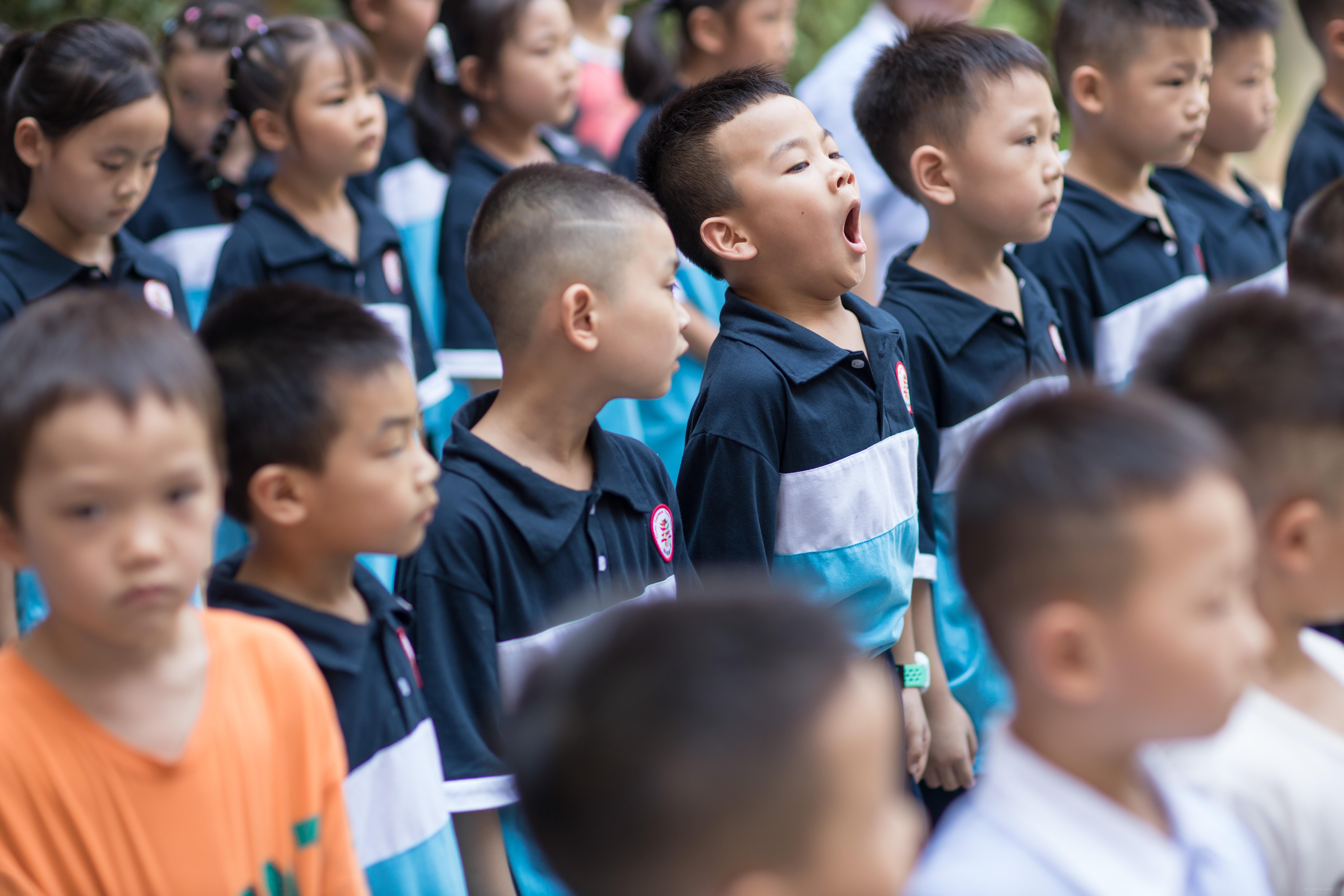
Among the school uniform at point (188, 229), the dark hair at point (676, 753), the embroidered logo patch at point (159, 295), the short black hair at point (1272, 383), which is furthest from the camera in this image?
the school uniform at point (188, 229)

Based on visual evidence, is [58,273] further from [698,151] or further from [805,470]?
[805,470]

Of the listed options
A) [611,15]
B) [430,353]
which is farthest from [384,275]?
[611,15]

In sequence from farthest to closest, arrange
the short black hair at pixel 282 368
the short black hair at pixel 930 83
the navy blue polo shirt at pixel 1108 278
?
the navy blue polo shirt at pixel 1108 278
the short black hair at pixel 930 83
the short black hair at pixel 282 368

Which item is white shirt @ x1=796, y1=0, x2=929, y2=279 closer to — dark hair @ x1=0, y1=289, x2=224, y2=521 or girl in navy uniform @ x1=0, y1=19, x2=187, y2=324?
girl in navy uniform @ x1=0, y1=19, x2=187, y2=324

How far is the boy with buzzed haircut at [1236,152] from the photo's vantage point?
344 centimetres

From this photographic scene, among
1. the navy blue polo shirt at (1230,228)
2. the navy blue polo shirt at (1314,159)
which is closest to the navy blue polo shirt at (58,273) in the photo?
A: the navy blue polo shirt at (1230,228)

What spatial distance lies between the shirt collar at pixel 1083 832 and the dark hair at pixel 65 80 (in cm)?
223

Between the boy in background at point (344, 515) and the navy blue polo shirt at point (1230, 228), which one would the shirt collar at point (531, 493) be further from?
the navy blue polo shirt at point (1230, 228)

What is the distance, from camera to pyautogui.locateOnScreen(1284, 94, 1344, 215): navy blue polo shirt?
392 cm

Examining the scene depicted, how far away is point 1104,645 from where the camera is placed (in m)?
1.20

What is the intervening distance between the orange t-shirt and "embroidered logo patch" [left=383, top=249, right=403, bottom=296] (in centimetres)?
198

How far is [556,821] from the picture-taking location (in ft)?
3.36

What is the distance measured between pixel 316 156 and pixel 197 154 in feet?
3.06

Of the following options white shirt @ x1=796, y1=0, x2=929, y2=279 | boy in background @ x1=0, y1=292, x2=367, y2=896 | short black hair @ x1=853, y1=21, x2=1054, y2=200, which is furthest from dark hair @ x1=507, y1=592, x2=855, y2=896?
white shirt @ x1=796, y1=0, x2=929, y2=279
